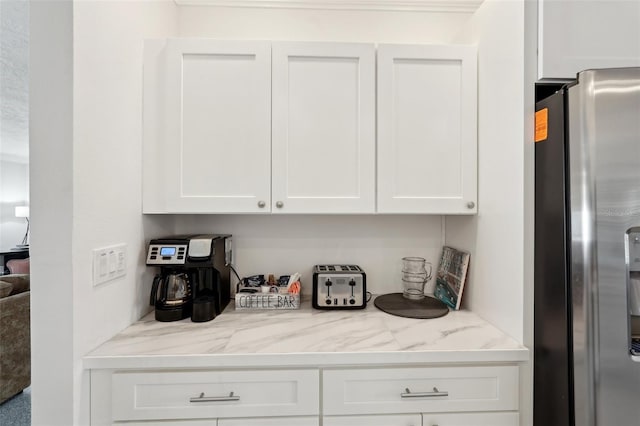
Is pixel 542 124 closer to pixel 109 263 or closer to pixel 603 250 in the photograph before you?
pixel 603 250

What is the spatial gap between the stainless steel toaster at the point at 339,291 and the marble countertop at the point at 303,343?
0.40 ft

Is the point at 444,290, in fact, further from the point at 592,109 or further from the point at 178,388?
the point at 178,388

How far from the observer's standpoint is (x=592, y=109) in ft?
2.95

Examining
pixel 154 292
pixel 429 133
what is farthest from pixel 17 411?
pixel 429 133

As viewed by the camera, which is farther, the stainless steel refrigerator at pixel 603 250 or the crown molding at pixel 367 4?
the crown molding at pixel 367 4

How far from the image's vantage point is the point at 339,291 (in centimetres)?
149

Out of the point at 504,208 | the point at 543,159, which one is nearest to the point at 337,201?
the point at 504,208

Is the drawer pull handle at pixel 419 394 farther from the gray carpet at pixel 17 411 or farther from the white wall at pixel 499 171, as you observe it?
the gray carpet at pixel 17 411

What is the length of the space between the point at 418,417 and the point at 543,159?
3.26ft

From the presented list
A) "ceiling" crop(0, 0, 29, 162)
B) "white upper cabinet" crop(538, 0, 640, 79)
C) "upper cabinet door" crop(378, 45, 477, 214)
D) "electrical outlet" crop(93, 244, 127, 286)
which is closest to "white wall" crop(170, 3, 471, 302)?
"upper cabinet door" crop(378, 45, 477, 214)

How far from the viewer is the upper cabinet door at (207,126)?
136 cm

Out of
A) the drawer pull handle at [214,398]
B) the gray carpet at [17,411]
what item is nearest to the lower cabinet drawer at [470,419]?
the drawer pull handle at [214,398]

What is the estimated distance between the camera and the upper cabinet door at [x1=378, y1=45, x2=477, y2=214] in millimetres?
1399

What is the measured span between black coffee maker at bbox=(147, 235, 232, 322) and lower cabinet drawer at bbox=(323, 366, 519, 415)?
0.63 meters
